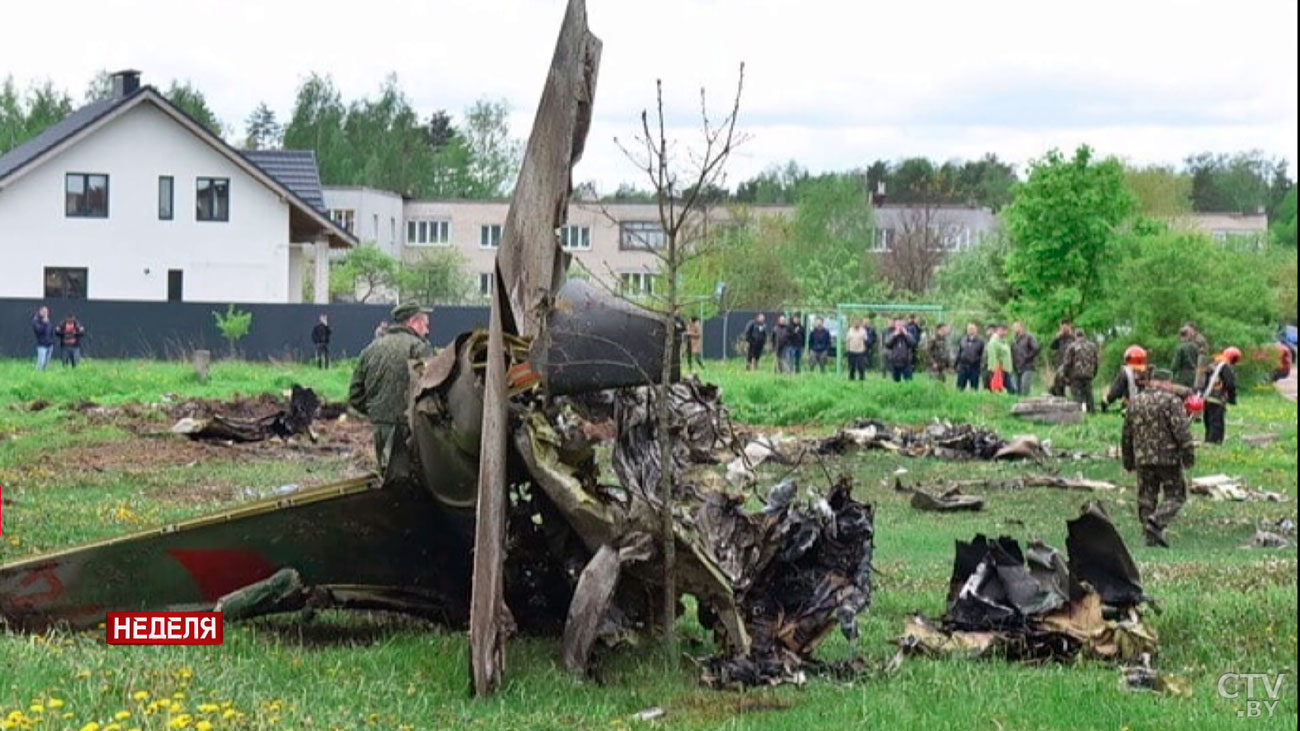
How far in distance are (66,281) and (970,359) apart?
32005 mm

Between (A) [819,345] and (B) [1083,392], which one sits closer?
(B) [1083,392]

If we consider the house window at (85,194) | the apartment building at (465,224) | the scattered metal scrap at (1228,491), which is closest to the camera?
the scattered metal scrap at (1228,491)

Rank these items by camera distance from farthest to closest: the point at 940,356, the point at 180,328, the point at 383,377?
the point at 180,328, the point at 940,356, the point at 383,377

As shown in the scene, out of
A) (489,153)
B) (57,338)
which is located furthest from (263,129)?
(57,338)

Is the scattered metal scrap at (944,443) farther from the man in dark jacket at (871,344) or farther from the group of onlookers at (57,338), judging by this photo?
the group of onlookers at (57,338)

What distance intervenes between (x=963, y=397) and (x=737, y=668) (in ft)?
88.2

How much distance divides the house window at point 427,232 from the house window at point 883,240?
69.2ft

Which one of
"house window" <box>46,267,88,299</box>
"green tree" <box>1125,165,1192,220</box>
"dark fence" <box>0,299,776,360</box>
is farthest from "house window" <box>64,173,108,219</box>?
"green tree" <box>1125,165,1192,220</box>

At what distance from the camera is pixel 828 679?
1024 cm

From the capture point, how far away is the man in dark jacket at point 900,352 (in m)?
44.4

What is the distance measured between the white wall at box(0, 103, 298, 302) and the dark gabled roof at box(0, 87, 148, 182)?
615mm

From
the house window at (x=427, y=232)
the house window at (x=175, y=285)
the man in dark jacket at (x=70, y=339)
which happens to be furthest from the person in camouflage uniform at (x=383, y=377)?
the house window at (x=427, y=232)

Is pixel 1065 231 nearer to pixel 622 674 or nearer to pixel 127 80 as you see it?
pixel 127 80

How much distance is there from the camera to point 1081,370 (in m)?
36.6
